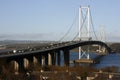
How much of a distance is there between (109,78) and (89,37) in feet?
107

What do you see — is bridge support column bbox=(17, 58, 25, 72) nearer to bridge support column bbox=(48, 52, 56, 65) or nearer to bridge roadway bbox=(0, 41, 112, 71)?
bridge roadway bbox=(0, 41, 112, 71)

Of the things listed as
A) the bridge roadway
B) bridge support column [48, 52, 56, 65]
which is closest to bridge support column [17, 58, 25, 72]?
the bridge roadway

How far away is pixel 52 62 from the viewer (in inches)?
1693

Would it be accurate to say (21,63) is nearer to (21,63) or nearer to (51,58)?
(21,63)

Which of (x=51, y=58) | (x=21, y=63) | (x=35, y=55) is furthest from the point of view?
(x=51, y=58)

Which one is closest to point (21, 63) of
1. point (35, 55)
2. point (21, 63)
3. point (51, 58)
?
point (21, 63)

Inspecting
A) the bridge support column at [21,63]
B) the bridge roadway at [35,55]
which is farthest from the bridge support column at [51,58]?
the bridge support column at [21,63]

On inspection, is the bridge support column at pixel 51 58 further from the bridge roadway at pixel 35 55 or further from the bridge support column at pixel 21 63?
the bridge support column at pixel 21 63

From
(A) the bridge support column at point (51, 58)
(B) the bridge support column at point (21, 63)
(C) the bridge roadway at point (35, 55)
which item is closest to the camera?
(C) the bridge roadway at point (35, 55)

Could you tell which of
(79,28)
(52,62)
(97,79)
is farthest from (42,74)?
(79,28)

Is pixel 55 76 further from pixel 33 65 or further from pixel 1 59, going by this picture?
pixel 33 65

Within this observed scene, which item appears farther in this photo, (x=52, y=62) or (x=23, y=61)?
(x=52, y=62)

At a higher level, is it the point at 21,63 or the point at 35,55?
the point at 35,55

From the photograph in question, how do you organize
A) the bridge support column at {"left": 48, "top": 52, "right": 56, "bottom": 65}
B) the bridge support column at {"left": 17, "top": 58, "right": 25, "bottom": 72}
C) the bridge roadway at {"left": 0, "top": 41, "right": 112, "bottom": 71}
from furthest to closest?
1. the bridge support column at {"left": 48, "top": 52, "right": 56, "bottom": 65}
2. the bridge support column at {"left": 17, "top": 58, "right": 25, "bottom": 72}
3. the bridge roadway at {"left": 0, "top": 41, "right": 112, "bottom": 71}
